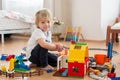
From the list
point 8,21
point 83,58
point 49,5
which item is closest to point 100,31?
point 49,5

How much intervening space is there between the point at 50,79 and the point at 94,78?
35cm

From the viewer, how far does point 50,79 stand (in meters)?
2.03

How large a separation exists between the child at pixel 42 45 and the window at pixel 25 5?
2.63m

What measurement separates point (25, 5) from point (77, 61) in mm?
3231

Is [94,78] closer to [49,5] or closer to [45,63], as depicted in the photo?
[45,63]

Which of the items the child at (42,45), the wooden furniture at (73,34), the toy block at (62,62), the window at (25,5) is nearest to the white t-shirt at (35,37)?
the child at (42,45)

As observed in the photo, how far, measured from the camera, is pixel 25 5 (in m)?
5.03

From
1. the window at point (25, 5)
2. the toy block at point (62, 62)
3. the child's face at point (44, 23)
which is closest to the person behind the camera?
the toy block at point (62, 62)

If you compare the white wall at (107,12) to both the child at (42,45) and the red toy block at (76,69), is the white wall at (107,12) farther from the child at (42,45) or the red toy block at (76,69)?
the red toy block at (76,69)

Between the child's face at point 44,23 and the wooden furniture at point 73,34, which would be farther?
the wooden furniture at point 73,34

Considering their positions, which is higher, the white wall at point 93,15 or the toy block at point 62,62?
the white wall at point 93,15

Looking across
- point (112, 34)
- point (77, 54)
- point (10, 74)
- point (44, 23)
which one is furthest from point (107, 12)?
point (10, 74)

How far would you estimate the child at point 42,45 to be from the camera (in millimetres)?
2266

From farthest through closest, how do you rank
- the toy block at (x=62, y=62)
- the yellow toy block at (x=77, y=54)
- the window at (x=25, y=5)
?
the window at (x=25, y=5)
the toy block at (x=62, y=62)
the yellow toy block at (x=77, y=54)
